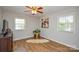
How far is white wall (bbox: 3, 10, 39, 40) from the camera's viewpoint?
108 inches

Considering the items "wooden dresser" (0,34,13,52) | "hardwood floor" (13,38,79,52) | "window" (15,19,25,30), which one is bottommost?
"hardwood floor" (13,38,79,52)

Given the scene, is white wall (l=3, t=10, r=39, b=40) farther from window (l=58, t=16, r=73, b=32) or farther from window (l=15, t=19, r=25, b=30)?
window (l=58, t=16, r=73, b=32)

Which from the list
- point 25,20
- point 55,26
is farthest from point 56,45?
point 25,20

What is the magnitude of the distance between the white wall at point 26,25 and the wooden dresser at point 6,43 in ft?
0.75

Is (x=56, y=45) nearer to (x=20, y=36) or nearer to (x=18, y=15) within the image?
(x=20, y=36)

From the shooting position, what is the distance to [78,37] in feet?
11.4

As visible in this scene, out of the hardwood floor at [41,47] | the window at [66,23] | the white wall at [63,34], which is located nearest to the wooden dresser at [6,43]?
the hardwood floor at [41,47]

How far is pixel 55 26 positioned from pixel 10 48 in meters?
1.78

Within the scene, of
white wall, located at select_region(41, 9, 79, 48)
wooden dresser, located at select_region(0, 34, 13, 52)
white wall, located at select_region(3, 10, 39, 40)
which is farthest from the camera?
white wall, located at select_region(41, 9, 79, 48)

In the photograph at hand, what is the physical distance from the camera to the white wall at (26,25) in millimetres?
2746

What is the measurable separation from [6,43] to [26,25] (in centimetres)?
75

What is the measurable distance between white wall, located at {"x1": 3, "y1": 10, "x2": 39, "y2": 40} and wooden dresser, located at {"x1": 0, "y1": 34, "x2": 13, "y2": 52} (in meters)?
0.23

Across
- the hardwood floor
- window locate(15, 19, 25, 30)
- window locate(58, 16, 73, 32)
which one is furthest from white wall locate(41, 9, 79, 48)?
window locate(15, 19, 25, 30)
